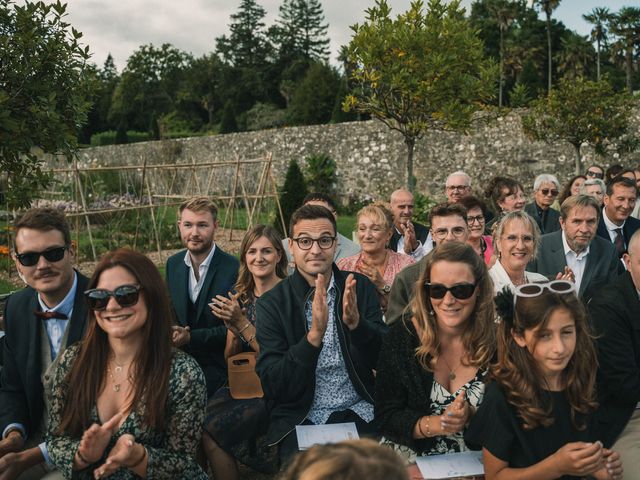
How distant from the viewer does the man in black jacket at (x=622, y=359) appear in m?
3.20

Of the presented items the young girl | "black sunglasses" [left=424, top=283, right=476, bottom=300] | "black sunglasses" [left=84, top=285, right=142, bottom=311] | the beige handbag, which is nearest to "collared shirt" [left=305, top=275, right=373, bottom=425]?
the beige handbag

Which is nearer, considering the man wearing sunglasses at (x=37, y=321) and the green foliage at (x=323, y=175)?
the man wearing sunglasses at (x=37, y=321)

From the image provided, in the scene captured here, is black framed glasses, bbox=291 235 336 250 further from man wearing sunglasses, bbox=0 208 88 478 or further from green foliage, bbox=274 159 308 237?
green foliage, bbox=274 159 308 237

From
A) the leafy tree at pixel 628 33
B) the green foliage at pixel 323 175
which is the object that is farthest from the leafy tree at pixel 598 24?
the green foliage at pixel 323 175

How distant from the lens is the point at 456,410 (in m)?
2.77

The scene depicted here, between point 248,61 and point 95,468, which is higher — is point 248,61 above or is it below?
above

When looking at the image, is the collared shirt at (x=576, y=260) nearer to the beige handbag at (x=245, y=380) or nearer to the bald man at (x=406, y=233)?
the bald man at (x=406, y=233)

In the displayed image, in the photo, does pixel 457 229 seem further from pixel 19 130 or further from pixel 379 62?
pixel 379 62

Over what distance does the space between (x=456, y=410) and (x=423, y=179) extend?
18232 mm

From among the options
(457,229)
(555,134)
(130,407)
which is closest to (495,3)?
(555,134)

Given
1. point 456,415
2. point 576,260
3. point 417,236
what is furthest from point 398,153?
point 456,415

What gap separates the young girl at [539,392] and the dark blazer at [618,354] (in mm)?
490

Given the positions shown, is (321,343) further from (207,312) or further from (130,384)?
(207,312)

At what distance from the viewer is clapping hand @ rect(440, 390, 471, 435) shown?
2764mm
